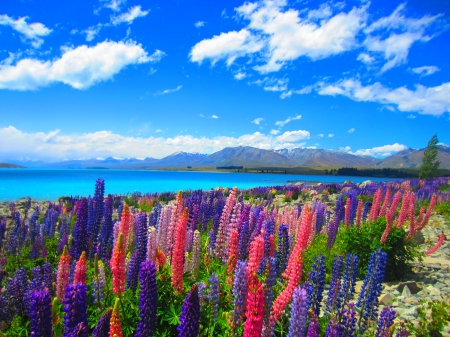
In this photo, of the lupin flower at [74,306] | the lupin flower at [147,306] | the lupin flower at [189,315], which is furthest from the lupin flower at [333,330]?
the lupin flower at [74,306]

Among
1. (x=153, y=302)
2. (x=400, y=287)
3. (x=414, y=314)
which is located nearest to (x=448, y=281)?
(x=400, y=287)

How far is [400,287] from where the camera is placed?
6.00 meters

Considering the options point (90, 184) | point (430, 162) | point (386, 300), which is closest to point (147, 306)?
point (386, 300)

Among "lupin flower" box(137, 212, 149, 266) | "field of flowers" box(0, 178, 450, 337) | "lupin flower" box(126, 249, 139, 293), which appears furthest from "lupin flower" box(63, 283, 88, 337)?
"lupin flower" box(137, 212, 149, 266)

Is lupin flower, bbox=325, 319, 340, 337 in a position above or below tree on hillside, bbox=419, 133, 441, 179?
below

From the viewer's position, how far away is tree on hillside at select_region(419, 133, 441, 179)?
37375 mm

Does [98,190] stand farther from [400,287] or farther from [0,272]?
[400,287]

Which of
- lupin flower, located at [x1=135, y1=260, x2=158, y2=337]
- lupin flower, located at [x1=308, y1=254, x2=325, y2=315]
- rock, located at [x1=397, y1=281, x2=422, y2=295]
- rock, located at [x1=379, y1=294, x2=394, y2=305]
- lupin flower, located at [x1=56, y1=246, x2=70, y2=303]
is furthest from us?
rock, located at [x1=397, y1=281, x2=422, y2=295]

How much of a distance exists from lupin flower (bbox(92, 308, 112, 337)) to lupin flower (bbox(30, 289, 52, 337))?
33 centimetres

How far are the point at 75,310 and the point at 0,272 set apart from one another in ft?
17.0

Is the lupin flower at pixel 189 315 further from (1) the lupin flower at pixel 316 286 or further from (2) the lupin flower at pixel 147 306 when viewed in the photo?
(1) the lupin flower at pixel 316 286

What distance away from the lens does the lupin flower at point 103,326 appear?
7.29 ft

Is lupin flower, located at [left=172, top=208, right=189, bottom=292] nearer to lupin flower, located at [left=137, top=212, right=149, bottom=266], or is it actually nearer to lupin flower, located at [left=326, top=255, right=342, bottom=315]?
lupin flower, located at [left=137, top=212, right=149, bottom=266]

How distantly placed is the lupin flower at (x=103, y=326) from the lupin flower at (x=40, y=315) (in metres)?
0.33
